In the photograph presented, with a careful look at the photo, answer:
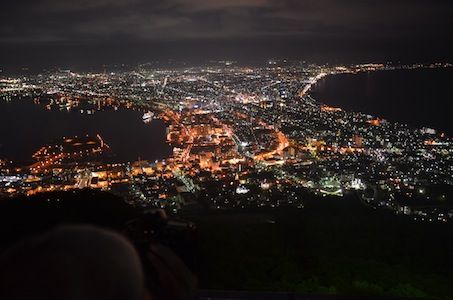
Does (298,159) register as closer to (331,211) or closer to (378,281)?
(331,211)

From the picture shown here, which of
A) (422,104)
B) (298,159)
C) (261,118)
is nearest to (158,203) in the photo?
(298,159)

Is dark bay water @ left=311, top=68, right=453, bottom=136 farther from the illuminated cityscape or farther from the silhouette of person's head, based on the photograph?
the silhouette of person's head

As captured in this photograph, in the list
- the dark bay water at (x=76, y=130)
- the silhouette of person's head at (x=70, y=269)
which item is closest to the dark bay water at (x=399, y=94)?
the dark bay water at (x=76, y=130)

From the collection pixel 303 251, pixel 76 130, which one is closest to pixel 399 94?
pixel 76 130

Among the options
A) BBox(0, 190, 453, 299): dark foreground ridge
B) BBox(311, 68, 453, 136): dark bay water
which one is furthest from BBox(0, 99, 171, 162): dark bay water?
BBox(311, 68, 453, 136): dark bay water

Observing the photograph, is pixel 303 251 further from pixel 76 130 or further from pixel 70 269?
pixel 76 130

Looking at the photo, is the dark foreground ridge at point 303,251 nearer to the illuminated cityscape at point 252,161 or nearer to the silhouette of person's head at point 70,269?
the silhouette of person's head at point 70,269
